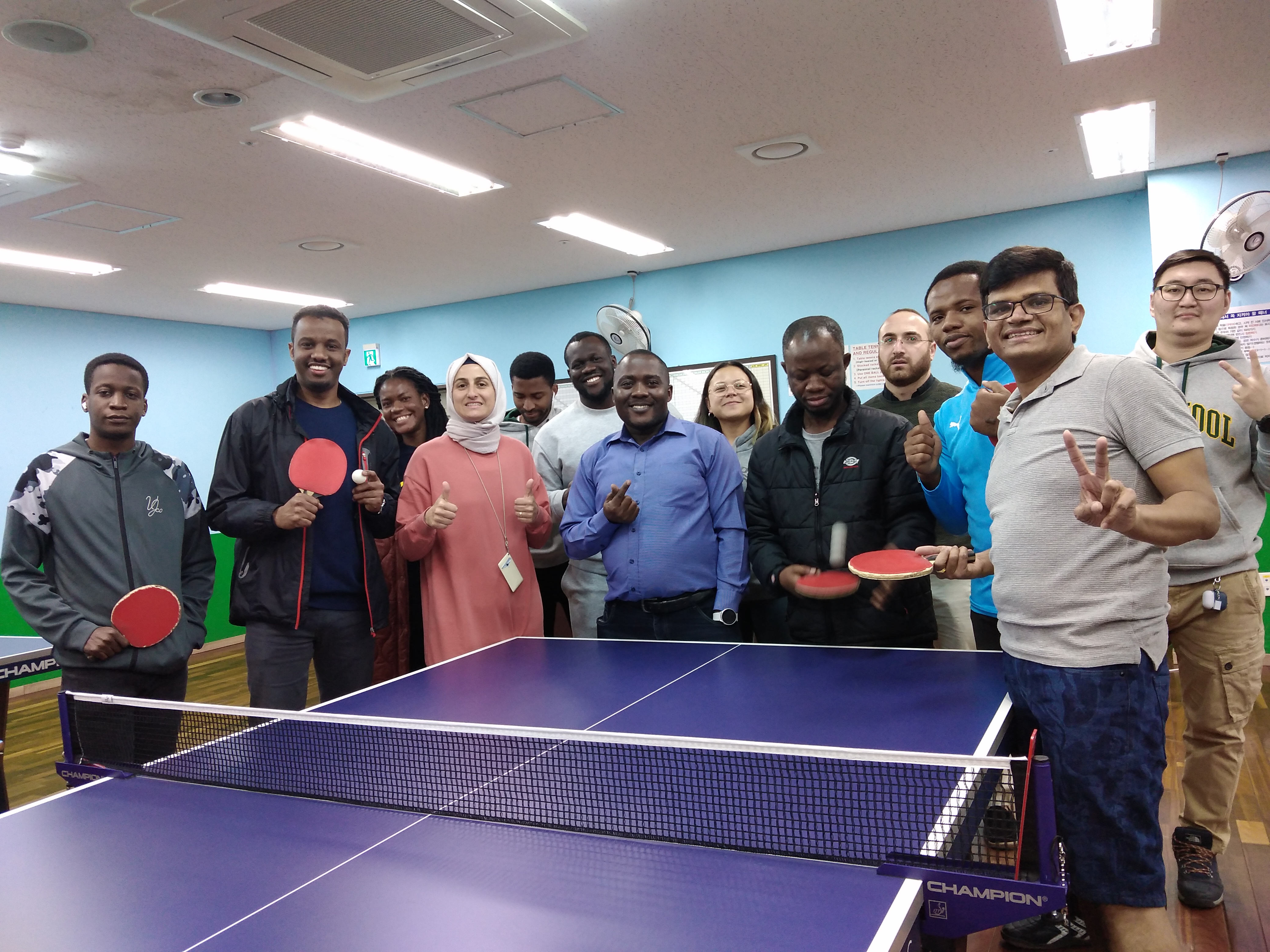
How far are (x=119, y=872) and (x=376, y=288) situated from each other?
7569mm

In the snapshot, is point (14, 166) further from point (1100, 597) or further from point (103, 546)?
point (1100, 597)

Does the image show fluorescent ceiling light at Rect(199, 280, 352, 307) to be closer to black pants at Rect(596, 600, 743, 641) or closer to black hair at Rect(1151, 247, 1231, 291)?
black pants at Rect(596, 600, 743, 641)

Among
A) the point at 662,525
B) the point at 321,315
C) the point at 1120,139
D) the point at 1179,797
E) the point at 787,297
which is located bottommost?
the point at 1179,797

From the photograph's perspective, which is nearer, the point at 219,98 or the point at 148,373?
the point at 219,98

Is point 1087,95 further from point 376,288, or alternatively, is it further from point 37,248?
point 37,248

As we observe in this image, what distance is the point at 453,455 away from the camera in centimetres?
316

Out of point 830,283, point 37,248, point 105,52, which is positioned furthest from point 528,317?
point 105,52

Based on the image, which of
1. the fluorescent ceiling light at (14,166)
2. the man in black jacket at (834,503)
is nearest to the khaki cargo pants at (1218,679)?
the man in black jacket at (834,503)

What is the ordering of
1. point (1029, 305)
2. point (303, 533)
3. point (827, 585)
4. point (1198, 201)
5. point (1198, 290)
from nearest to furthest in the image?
point (1029, 305) → point (827, 585) → point (1198, 290) → point (303, 533) → point (1198, 201)

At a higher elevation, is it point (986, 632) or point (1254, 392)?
point (1254, 392)

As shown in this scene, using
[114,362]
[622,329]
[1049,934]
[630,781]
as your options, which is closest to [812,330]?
[630,781]

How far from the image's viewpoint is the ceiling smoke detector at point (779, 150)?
15.5 ft

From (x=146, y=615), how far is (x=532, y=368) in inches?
84.9

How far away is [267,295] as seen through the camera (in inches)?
326
